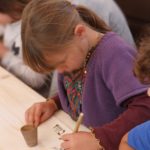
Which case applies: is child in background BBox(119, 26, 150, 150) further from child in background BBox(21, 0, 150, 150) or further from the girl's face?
the girl's face

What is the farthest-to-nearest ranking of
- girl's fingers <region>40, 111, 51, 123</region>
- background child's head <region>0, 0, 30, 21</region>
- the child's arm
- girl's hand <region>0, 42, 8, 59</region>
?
girl's hand <region>0, 42, 8, 59</region> → background child's head <region>0, 0, 30, 21</region> → girl's fingers <region>40, 111, 51, 123</region> → the child's arm

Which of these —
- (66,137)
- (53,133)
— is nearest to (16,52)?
(53,133)

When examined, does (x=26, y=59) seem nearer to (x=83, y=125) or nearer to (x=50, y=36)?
(x=50, y=36)

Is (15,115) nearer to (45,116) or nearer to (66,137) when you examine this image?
(45,116)

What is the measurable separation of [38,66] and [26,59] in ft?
0.15

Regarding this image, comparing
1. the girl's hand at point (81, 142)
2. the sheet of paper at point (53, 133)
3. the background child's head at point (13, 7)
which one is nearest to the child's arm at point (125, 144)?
the girl's hand at point (81, 142)

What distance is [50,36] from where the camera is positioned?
1.00 meters

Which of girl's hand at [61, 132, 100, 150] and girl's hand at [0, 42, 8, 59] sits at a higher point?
girl's hand at [61, 132, 100, 150]

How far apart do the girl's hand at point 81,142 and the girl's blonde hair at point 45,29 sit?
229 millimetres

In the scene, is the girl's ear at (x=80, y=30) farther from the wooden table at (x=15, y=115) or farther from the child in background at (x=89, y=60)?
the wooden table at (x=15, y=115)

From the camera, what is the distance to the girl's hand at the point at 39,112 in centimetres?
121

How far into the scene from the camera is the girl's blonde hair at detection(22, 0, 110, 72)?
1005 millimetres

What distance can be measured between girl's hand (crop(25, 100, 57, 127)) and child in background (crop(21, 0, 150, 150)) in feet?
0.51

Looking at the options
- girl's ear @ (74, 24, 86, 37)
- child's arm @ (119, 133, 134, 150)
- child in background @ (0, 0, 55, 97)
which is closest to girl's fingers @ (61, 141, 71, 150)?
child's arm @ (119, 133, 134, 150)
